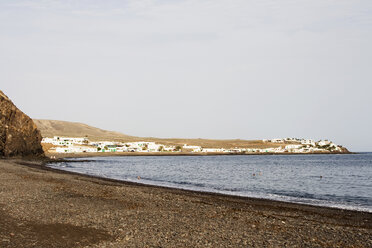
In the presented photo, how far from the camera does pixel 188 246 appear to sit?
11508 mm

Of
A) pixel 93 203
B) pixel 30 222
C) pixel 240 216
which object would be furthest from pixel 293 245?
pixel 93 203

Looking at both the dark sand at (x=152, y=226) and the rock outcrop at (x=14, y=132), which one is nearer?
the dark sand at (x=152, y=226)

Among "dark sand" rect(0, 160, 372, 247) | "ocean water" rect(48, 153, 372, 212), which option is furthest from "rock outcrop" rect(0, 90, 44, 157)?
"dark sand" rect(0, 160, 372, 247)

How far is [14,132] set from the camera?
7906 centimetres

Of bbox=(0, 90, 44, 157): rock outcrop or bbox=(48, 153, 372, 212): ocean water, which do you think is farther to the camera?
bbox=(0, 90, 44, 157): rock outcrop

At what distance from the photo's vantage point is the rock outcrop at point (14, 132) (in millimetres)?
76375

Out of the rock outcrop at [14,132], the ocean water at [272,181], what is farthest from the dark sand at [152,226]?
the rock outcrop at [14,132]

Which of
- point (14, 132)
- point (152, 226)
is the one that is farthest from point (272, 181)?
point (14, 132)

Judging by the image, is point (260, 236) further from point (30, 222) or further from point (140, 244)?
point (30, 222)

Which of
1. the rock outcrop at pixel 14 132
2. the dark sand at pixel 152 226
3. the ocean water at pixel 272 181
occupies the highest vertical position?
the rock outcrop at pixel 14 132

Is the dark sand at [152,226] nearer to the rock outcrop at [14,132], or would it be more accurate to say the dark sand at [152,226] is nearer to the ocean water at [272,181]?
the ocean water at [272,181]

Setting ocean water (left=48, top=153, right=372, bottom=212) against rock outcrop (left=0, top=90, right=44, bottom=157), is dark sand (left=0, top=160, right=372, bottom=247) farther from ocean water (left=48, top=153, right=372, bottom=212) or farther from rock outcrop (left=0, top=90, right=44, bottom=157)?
rock outcrop (left=0, top=90, right=44, bottom=157)

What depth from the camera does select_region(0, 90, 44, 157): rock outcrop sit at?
3007 inches

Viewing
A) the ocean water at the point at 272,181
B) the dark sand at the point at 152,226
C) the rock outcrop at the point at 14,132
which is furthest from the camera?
the rock outcrop at the point at 14,132
